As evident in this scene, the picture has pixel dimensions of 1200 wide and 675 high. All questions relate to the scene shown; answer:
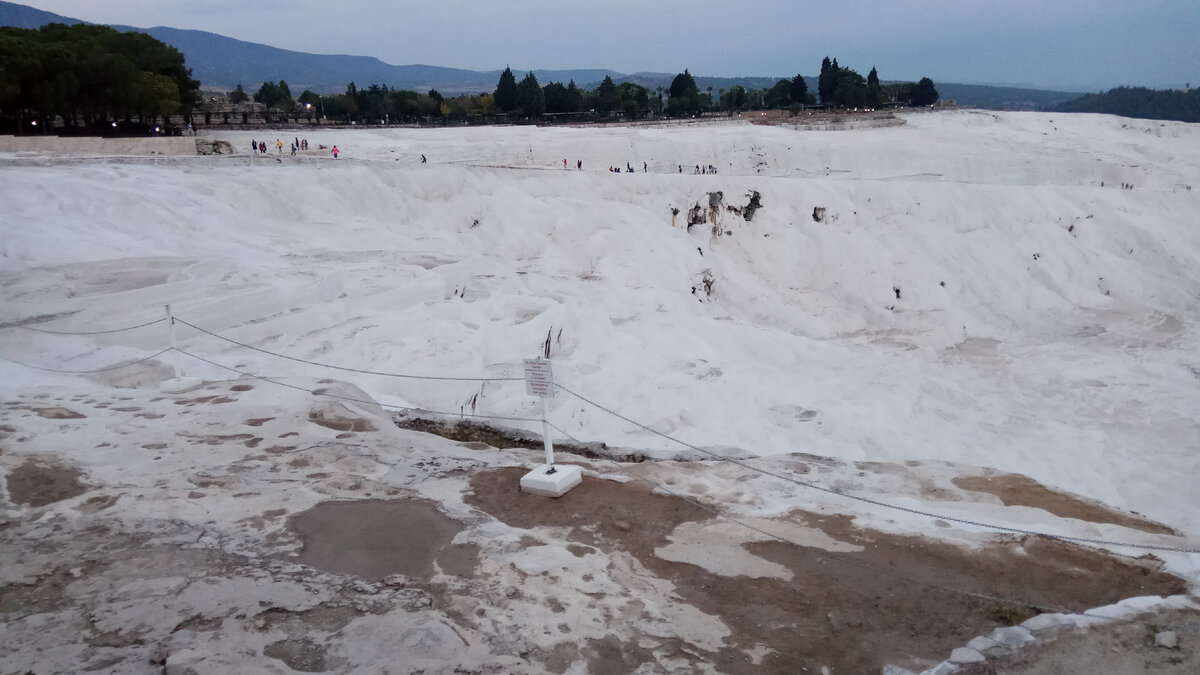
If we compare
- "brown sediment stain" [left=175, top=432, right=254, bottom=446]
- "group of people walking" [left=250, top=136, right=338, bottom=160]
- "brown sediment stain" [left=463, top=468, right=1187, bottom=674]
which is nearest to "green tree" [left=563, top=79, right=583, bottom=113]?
"group of people walking" [left=250, top=136, right=338, bottom=160]

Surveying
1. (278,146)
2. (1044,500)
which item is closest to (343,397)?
(1044,500)

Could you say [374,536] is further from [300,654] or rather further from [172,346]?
[172,346]

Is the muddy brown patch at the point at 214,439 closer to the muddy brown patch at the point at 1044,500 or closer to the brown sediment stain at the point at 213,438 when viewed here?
the brown sediment stain at the point at 213,438

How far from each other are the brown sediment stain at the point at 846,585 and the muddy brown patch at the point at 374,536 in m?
0.67

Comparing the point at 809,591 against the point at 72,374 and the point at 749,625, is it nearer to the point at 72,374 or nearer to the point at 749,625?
the point at 749,625

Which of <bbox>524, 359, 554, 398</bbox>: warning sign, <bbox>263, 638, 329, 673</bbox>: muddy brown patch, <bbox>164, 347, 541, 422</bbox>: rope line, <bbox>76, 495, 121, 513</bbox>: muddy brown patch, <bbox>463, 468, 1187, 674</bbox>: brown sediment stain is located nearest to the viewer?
<bbox>263, 638, 329, 673</bbox>: muddy brown patch

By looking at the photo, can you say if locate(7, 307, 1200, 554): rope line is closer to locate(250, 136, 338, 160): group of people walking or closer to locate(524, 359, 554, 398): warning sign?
locate(524, 359, 554, 398): warning sign

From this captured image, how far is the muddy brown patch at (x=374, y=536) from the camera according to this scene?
245 inches

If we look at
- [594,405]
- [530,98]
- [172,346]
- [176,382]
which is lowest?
[594,405]

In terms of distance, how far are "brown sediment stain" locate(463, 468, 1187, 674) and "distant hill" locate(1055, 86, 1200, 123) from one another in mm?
143486

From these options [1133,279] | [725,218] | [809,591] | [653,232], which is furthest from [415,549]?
[1133,279]

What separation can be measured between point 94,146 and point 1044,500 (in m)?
29.3

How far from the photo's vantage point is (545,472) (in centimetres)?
798

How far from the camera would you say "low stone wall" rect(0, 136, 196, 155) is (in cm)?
2483
